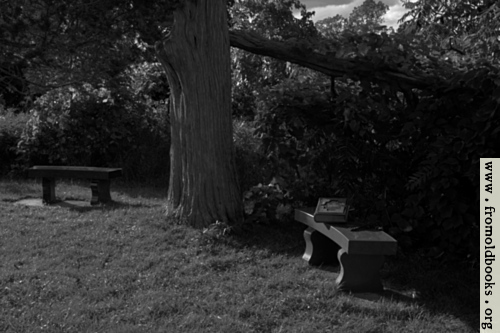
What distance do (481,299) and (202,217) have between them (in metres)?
3.27

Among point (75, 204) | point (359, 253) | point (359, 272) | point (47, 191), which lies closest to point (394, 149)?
point (359, 272)

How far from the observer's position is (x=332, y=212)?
5.39 m

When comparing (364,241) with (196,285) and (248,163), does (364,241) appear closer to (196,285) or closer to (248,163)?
(196,285)

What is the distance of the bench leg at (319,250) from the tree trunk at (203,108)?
4.11ft

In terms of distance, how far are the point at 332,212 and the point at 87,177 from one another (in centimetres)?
504

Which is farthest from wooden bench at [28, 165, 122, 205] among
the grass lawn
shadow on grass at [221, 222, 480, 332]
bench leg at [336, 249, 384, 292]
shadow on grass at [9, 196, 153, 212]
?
bench leg at [336, 249, 384, 292]

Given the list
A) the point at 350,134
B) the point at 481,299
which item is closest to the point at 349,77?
the point at 350,134

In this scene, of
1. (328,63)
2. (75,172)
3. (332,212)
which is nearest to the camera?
(332,212)

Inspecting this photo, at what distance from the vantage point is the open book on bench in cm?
536

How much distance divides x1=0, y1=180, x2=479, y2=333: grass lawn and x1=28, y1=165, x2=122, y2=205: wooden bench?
168cm

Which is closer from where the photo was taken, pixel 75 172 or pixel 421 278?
pixel 421 278

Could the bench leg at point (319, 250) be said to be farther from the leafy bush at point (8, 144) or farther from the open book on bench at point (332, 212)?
the leafy bush at point (8, 144)

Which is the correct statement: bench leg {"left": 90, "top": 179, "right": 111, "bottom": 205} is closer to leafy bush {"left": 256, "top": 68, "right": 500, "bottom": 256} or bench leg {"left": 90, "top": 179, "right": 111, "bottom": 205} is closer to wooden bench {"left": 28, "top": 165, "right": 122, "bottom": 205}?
wooden bench {"left": 28, "top": 165, "right": 122, "bottom": 205}

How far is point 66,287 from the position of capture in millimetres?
5035
